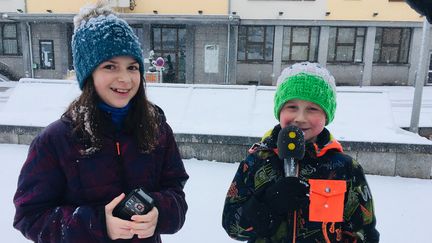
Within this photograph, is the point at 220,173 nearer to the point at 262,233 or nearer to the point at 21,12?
the point at 262,233

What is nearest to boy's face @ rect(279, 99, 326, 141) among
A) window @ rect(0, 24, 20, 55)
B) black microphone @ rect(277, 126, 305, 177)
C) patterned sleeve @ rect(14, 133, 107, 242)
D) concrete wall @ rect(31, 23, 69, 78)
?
black microphone @ rect(277, 126, 305, 177)

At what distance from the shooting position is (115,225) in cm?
143

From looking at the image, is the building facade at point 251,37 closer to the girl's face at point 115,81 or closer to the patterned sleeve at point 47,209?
the girl's face at point 115,81

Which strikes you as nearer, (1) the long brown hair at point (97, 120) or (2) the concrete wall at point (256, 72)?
(1) the long brown hair at point (97, 120)

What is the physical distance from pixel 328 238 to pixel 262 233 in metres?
0.34

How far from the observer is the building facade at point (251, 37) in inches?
780

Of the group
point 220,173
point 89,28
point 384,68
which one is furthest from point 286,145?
point 384,68

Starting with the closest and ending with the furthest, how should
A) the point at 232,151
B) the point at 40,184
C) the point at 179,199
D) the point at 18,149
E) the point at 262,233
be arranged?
the point at 40,184 → the point at 262,233 → the point at 179,199 → the point at 232,151 → the point at 18,149

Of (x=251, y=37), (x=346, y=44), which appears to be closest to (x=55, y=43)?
(x=251, y=37)

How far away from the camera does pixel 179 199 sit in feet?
5.76

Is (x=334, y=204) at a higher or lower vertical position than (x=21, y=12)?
lower

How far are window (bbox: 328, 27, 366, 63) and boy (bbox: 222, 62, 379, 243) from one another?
20.3m

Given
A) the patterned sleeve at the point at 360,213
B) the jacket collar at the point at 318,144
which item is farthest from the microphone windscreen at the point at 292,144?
the patterned sleeve at the point at 360,213

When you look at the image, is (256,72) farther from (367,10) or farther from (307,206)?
(307,206)
